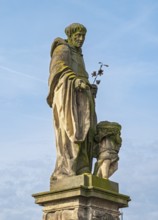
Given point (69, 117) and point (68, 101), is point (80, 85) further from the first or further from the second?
point (69, 117)

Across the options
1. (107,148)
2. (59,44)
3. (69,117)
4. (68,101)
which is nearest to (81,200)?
(107,148)

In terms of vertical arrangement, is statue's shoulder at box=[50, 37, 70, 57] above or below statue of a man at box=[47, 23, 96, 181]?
above

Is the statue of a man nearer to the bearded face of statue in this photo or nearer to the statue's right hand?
the statue's right hand

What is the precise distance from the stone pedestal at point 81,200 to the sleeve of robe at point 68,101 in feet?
2.95

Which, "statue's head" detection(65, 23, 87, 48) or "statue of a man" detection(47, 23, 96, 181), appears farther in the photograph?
"statue's head" detection(65, 23, 87, 48)

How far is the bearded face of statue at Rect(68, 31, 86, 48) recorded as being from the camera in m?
11.1

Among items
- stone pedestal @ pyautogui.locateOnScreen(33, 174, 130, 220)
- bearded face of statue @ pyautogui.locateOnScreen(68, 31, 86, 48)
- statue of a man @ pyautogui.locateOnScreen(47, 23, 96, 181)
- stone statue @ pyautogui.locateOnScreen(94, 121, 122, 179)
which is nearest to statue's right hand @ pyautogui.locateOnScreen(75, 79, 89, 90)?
statue of a man @ pyautogui.locateOnScreen(47, 23, 96, 181)

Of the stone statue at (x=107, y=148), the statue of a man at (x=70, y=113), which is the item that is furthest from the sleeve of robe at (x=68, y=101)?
the stone statue at (x=107, y=148)

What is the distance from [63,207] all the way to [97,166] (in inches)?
50.4

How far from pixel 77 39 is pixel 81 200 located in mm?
3573

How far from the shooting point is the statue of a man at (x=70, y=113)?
33.2 ft

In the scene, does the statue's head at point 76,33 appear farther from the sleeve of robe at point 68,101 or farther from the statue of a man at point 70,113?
the sleeve of robe at point 68,101

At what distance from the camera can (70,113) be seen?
10.2 m

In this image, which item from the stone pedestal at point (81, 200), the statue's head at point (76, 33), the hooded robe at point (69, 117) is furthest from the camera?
the statue's head at point (76, 33)
